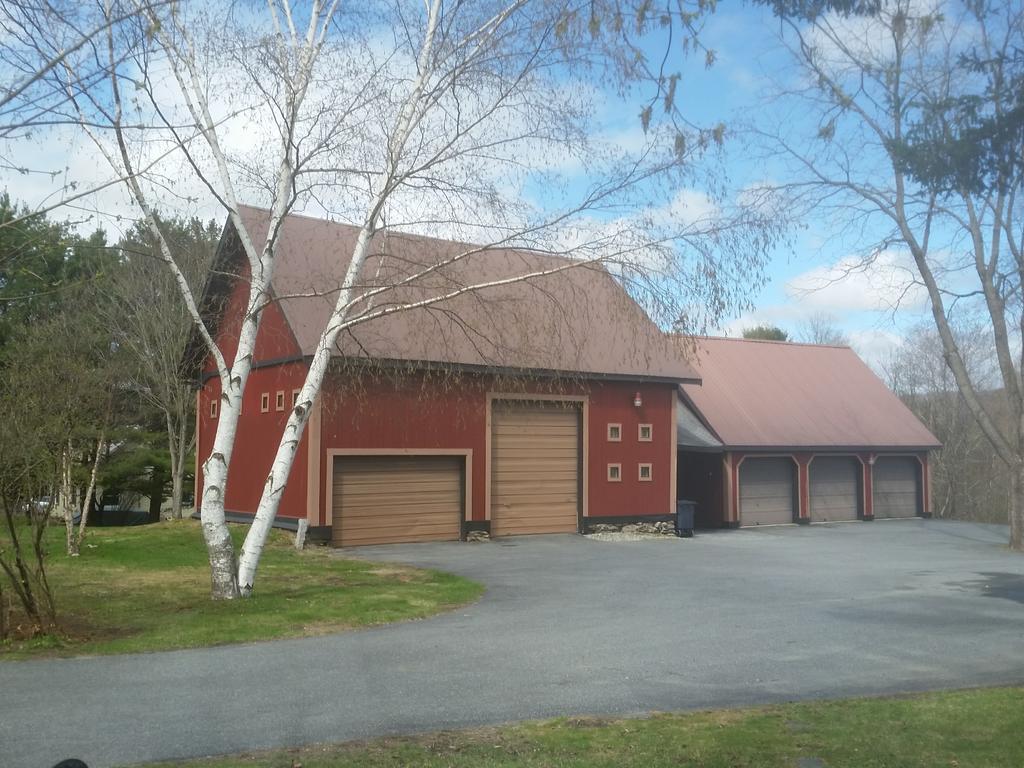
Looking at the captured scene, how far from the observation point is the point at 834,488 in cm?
2972

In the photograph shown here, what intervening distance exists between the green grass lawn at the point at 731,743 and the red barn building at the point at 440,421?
31.4 ft

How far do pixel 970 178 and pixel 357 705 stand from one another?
756 cm

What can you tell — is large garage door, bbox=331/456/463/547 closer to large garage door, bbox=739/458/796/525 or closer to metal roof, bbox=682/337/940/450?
metal roof, bbox=682/337/940/450

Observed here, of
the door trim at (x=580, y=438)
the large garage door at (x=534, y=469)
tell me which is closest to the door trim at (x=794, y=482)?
the door trim at (x=580, y=438)

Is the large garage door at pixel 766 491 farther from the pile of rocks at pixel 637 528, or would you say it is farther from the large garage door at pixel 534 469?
the large garage door at pixel 534 469

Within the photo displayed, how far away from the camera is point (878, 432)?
101ft

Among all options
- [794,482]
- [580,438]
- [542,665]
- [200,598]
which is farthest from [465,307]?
[794,482]

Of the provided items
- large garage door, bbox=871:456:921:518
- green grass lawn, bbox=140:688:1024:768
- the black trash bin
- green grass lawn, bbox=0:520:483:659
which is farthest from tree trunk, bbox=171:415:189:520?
green grass lawn, bbox=140:688:1024:768

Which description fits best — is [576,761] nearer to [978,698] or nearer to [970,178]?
[978,698]

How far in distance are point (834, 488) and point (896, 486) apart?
300 cm

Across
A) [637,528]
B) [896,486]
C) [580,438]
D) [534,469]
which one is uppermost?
[580,438]

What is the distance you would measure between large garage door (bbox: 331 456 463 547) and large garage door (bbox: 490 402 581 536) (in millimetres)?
1086

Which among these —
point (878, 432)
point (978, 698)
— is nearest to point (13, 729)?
point (978, 698)

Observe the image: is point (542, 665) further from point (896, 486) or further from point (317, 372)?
point (896, 486)
